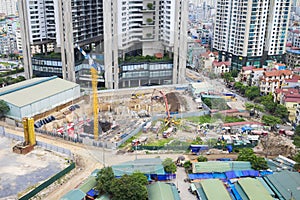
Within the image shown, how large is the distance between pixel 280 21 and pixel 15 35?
26870mm

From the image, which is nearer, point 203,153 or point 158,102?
point 203,153

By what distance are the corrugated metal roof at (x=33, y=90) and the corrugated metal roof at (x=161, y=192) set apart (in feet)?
32.0

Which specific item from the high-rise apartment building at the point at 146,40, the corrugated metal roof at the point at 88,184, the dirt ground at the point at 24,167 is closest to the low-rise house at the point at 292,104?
the high-rise apartment building at the point at 146,40

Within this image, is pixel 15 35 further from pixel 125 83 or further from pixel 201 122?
pixel 201 122

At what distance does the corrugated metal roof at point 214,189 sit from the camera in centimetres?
1141

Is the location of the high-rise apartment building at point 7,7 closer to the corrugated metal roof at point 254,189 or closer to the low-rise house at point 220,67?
the low-rise house at point 220,67

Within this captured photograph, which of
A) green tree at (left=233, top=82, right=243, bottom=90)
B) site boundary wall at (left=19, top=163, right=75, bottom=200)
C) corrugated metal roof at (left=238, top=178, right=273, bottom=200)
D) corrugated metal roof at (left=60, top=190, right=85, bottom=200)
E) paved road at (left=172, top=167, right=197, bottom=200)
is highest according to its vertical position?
green tree at (left=233, top=82, right=243, bottom=90)

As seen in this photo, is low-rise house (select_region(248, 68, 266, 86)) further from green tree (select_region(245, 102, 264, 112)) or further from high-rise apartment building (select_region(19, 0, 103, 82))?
high-rise apartment building (select_region(19, 0, 103, 82))

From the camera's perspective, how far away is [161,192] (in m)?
11.5

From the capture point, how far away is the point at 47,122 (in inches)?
718

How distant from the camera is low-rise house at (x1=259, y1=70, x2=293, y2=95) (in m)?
22.8

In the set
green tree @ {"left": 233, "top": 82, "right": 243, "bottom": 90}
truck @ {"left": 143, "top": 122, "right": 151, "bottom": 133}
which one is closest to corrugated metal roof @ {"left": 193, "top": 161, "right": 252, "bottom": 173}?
truck @ {"left": 143, "top": 122, "right": 151, "bottom": 133}

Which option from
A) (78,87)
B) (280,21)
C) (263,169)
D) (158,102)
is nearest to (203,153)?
(263,169)

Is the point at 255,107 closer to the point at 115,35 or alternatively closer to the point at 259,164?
the point at 259,164
